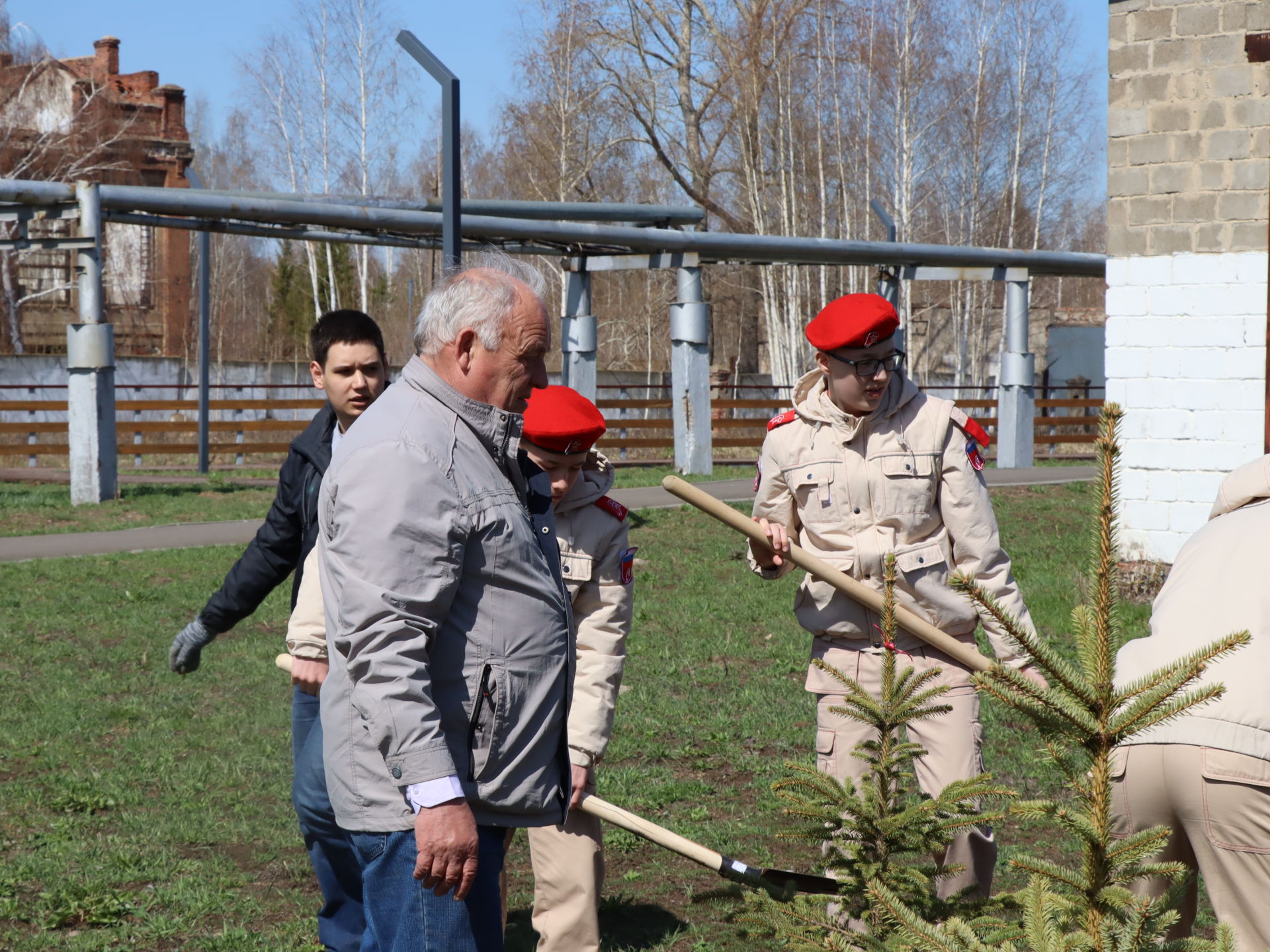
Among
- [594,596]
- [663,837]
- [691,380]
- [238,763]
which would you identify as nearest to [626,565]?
[594,596]

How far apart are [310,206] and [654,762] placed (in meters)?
10.5

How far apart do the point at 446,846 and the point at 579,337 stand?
15.6 metres

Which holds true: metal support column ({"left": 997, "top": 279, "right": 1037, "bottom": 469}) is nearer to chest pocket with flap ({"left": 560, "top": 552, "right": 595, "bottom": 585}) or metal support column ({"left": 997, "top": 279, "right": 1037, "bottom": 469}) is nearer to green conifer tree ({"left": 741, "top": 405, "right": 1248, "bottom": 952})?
chest pocket with flap ({"left": 560, "top": 552, "right": 595, "bottom": 585})

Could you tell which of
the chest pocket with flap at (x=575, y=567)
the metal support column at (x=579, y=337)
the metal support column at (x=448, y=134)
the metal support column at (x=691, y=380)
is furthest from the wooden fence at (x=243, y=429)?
the chest pocket with flap at (x=575, y=567)

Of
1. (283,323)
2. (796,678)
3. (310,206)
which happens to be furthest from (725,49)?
(796,678)

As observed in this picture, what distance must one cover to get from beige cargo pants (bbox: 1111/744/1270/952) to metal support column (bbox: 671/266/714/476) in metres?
14.7

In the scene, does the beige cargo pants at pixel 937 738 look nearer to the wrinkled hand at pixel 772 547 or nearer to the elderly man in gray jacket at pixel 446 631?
the wrinkled hand at pixel 772 547

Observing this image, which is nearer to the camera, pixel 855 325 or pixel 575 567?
pixel 575 567

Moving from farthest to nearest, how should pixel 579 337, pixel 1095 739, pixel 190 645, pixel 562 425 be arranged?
1. pixel 579 337
2. pixel 190 645
3. pixel 562 425
4. pixel 1095 739

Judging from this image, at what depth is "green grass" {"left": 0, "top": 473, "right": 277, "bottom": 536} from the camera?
517 inches

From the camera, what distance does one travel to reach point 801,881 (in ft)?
12.3

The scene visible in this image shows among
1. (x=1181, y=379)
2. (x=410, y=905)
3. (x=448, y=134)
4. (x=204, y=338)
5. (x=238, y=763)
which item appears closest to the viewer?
(x=410, y=905)

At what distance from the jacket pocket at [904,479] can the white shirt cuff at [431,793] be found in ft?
6.27

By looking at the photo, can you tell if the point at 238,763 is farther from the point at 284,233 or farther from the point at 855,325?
the point at 284,233
